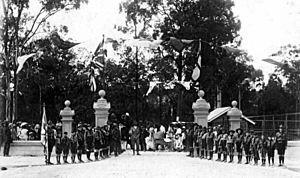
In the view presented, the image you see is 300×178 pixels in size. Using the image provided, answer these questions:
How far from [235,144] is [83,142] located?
5.75 meters

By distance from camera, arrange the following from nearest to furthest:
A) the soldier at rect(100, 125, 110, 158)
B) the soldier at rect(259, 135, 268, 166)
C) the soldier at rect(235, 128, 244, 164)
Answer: the soldier at rect(259, 135, 268, 166)
the soldier at rect(235, 128, 244, 164)
the soldier at rect(100, 125, 110, 158)

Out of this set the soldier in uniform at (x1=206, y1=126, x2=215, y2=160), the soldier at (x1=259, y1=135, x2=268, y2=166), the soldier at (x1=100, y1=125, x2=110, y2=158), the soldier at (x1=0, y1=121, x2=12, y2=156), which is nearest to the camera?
the soldier at (x1=259, y1=135, x2=268, y2=166)

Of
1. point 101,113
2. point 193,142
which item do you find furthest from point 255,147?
point 101,113

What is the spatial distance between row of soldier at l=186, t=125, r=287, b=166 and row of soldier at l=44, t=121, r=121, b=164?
11.1ft

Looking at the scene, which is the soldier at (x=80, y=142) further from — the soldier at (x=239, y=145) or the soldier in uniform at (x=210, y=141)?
the soldier at (x=239, y=145)

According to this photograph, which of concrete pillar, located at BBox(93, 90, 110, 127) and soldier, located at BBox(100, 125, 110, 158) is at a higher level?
concrete pillar, located at BBox(93, 90, 110, 127)

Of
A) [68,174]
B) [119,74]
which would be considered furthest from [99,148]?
[119,74]

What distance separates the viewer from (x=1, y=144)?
25359 mm

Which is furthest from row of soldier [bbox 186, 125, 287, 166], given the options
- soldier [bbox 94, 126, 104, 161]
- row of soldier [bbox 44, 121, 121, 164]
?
soldier [bbox 94, 126, 104, 161]

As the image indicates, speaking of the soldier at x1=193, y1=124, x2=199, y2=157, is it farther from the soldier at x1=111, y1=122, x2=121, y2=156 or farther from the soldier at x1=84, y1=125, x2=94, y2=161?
the soldier at x1=84, y1=125, x2=94, y2=161

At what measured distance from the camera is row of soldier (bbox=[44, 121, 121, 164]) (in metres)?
20.2

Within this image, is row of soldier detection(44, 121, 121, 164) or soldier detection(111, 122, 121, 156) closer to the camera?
row of soldier detection(44, 121, 121, 164)

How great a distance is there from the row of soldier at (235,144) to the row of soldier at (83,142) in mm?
3378

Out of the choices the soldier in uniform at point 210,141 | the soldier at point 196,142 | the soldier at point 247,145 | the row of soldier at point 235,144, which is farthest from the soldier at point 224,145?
the soldier at point 196,142
